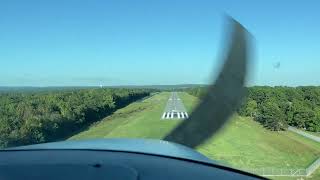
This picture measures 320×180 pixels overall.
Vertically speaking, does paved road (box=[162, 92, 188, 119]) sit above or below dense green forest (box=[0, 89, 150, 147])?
above

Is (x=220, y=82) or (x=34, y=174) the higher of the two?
(x=220, y=82)

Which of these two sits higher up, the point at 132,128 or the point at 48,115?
the point at 132,128

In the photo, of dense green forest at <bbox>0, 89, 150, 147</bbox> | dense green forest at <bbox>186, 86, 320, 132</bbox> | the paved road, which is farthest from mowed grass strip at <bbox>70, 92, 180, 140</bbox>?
dense green forest at <bbox>186, 86, 320, 132</bbox>

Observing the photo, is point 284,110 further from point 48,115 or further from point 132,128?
point 132,128

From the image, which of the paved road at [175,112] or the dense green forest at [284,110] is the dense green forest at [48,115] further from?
the dense green forest at [284,110]

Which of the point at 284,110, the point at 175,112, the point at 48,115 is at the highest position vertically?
the point at 175,112

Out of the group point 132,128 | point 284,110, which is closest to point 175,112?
point 132,128

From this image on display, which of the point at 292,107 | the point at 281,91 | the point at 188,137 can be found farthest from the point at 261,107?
the point at 188,137

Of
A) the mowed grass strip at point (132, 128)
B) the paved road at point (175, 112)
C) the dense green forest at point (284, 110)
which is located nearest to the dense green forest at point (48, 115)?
the mowed grass strip at point (132, 128)

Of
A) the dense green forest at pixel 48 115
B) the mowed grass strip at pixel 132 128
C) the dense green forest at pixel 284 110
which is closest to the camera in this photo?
the mowed grass strip at pixel 132 128

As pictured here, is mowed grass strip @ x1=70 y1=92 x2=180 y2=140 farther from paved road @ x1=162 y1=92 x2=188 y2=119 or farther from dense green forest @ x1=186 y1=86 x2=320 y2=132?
dense green forest @ x1=186 y1=86 x2=320 y2=132

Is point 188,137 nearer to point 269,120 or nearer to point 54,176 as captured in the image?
point 54,176
